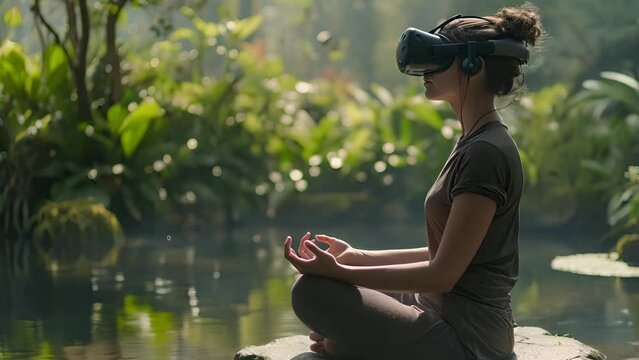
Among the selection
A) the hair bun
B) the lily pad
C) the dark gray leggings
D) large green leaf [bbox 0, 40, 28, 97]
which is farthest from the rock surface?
large green leaf [bbox 0, 40, 28, 97]

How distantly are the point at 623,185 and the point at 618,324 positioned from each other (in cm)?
468

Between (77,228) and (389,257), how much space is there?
6371 millimetres

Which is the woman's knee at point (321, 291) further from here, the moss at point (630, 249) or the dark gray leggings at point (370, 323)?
the moss at point (630, 249)

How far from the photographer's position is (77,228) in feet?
31.5

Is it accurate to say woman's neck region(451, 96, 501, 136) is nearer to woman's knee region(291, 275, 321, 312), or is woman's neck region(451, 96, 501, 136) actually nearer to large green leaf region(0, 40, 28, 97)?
woman's knee region(291, 275, 321, 312)

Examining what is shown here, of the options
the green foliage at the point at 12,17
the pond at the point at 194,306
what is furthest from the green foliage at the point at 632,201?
the green foliage at the point at 12,17

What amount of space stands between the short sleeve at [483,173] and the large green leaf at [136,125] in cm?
773

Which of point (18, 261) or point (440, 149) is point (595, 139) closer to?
point (440, 149)

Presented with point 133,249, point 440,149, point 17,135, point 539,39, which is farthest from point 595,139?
point 539,39

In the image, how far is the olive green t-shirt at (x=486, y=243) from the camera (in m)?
3.16

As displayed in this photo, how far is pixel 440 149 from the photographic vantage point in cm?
1204

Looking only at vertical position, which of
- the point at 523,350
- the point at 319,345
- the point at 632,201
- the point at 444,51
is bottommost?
the point at 523,350

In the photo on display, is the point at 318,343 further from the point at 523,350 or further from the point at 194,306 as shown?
the point at 194,306

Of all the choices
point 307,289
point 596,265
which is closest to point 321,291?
point 307,289
